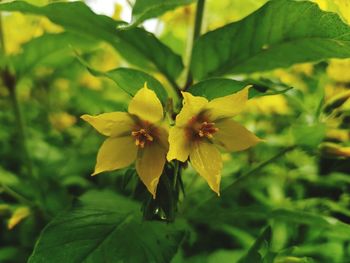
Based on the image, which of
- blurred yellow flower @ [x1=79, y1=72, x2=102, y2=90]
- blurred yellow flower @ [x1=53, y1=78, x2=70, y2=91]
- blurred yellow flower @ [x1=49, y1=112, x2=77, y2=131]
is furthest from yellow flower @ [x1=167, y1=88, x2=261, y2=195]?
blurred yellow flower @ [x1=53, y1=78, x2=70, y2=91]

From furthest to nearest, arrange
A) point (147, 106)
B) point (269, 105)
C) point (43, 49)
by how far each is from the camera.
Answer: point (269, 105) < point (43, 49) < point (147, 106)

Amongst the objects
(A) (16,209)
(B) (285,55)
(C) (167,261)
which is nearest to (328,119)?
(B) (285,55)

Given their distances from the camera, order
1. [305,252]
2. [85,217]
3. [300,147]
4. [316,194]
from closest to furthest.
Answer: [85,217]
[300,147]
[305,252]
[316,194]

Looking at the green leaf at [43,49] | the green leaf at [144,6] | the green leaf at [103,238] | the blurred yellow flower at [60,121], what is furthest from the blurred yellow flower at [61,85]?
the green leaf at [144,6]

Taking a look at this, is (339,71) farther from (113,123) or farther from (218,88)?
(113,123)

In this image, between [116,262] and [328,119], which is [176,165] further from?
[328,119]

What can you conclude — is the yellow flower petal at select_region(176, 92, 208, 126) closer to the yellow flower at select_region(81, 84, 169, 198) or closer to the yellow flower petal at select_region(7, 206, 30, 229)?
the yellow flower at select_region(81, 84, 169, 198)

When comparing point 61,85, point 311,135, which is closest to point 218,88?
point 311,135
